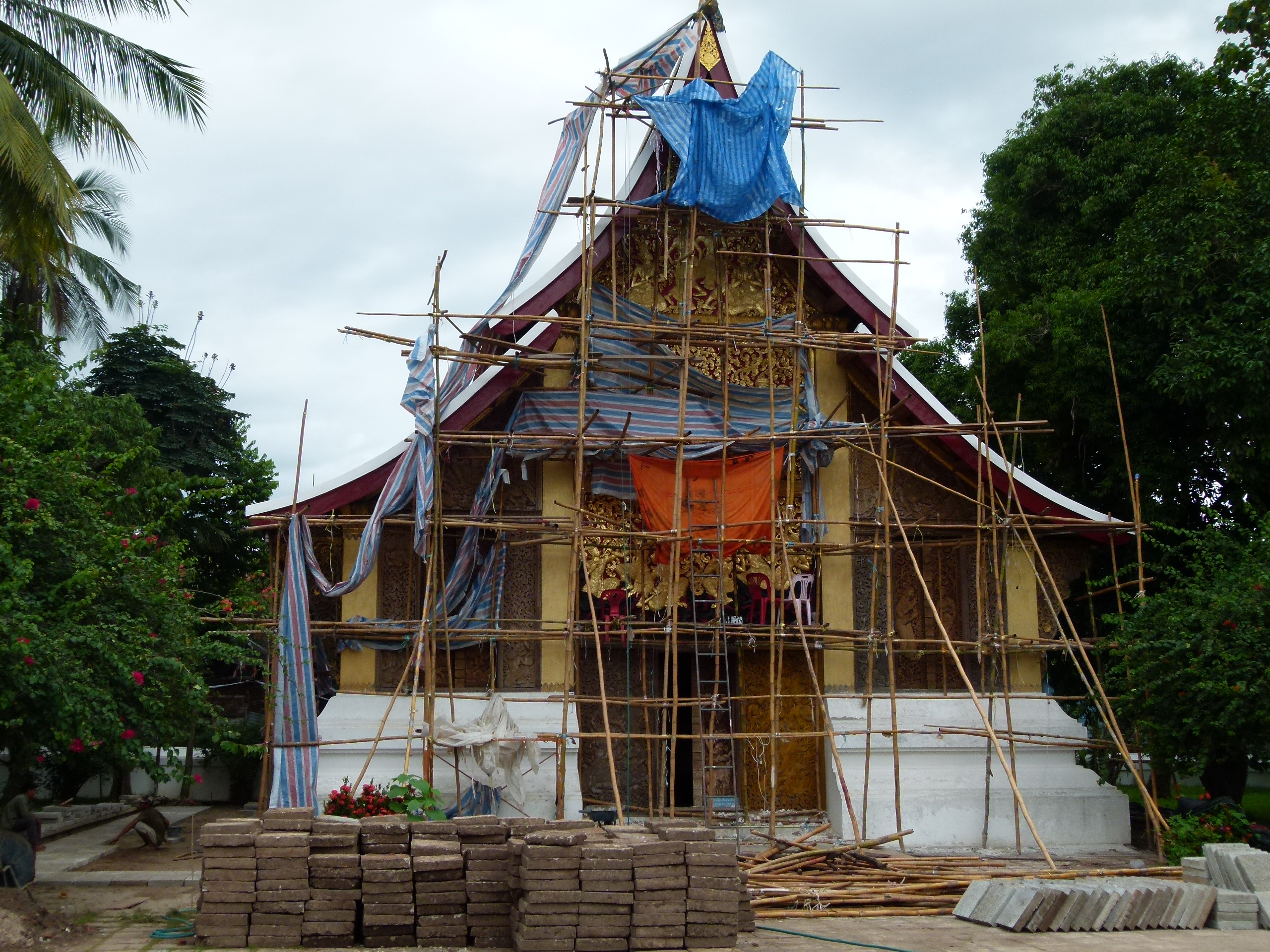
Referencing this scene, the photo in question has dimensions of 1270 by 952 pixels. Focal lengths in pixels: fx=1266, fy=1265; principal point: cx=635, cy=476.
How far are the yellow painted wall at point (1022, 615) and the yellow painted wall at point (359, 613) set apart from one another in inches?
257

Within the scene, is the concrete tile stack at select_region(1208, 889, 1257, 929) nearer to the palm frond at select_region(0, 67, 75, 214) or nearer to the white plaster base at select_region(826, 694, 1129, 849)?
the white plaster base at select_region(826, 694, 1129, 849)

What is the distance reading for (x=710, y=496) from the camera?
1270 cm

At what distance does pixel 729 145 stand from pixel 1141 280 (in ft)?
17.6

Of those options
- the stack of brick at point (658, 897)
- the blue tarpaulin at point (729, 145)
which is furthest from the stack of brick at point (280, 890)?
the blue tarpaulin at point (729, 145)

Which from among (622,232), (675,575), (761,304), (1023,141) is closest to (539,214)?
(622,232)

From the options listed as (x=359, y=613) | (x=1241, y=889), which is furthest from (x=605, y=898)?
(x=359, y=613)

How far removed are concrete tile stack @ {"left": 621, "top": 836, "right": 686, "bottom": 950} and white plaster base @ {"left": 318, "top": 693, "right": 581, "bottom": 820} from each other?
3.47 metres

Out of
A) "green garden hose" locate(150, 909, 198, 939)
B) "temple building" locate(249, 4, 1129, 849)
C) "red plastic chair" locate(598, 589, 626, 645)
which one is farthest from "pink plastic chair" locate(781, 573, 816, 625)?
"green garden hose" locate(150, 909, 198, 939)

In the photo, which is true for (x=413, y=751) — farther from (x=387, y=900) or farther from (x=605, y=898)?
(x=605, y=898)

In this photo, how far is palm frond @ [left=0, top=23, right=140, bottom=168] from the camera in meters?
13.1

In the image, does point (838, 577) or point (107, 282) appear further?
point (107, 282)

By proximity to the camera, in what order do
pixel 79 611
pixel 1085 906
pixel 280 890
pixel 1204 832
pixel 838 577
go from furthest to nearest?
pixel 838 577 < pixel 1204 832 < pixel 1085 906 < pixel 79 611 < pixel 280 890

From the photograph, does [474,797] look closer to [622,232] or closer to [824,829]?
[824,829]

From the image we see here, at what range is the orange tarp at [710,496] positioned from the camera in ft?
40.6
